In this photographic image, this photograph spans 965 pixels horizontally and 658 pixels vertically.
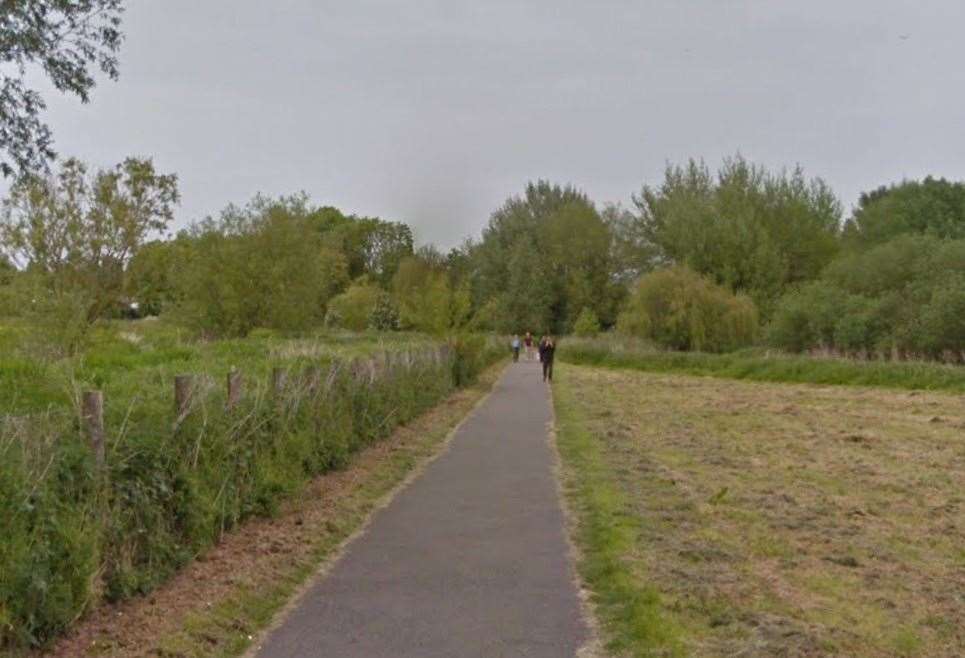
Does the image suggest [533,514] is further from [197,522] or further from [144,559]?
[144,559]

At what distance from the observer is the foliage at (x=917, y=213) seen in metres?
71.1

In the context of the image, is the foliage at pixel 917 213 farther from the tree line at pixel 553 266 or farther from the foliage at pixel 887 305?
the foliage at pixel 887 305

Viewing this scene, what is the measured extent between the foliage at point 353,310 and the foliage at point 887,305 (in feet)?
82.1

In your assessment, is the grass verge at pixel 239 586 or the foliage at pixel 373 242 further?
the foliage at pixel 373 242

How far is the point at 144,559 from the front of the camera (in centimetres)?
743

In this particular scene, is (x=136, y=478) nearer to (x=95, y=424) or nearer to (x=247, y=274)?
(x=95, y=424)

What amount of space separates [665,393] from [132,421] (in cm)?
2921

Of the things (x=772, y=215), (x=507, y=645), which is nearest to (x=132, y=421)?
(x=507, y=645)

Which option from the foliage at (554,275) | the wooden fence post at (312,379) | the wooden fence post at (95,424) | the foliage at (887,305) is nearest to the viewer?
the wooden fence post at (95,424)

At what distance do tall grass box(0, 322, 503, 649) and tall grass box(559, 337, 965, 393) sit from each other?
2859 cm

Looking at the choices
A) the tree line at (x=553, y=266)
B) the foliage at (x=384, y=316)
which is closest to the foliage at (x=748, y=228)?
the tree line at (x=553, y=266)

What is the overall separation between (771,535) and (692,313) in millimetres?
51028

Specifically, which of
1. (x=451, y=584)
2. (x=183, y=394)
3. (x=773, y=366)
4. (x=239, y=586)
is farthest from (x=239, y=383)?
(x=773, y=366)

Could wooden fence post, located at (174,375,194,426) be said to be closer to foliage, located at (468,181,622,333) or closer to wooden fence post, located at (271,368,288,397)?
wooden fence post, located at (271,368,288,397)
